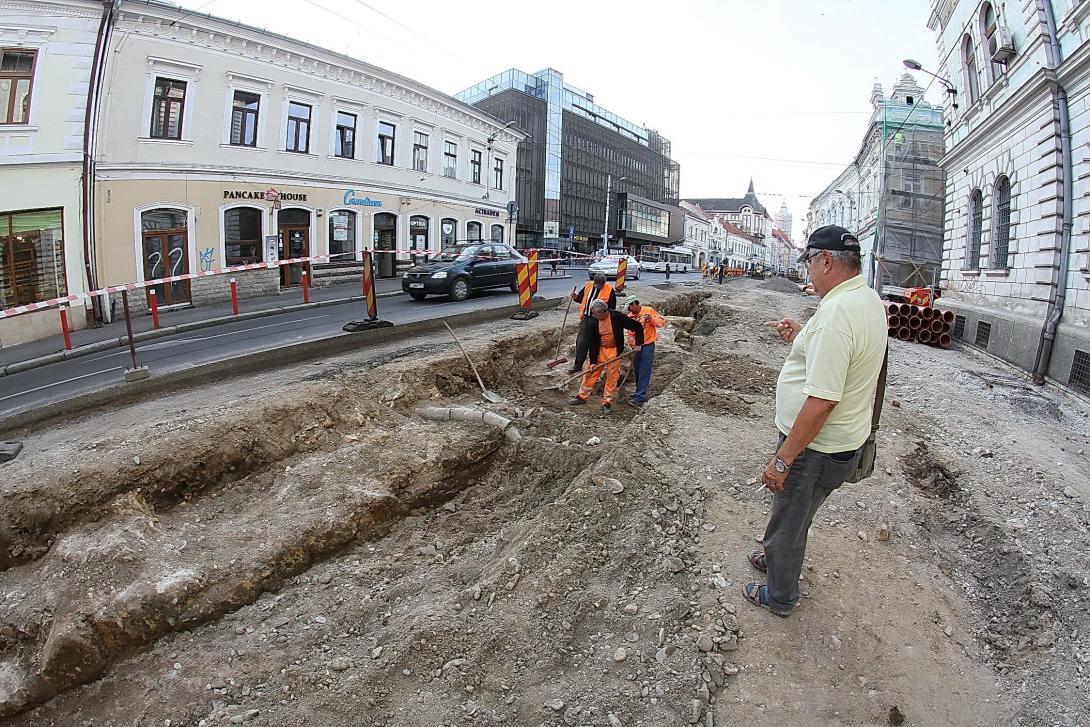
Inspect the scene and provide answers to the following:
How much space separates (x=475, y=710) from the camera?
105 inches

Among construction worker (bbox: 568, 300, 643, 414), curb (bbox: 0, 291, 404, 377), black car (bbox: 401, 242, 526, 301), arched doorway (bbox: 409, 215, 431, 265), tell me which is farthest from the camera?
arched doorway (bbox: 409, 215, 431, 265)

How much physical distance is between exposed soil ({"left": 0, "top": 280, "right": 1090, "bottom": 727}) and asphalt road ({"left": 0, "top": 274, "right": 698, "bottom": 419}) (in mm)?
2300

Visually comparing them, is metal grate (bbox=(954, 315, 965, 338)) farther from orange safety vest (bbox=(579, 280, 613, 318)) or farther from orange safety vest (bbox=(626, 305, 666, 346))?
orange safety vest (bbox=(579, 280, 613, 318))

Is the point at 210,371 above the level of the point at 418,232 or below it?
below

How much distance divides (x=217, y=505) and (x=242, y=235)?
15991 mm

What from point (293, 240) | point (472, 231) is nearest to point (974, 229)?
point (472, 231)

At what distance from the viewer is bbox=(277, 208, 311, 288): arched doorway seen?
19.3m

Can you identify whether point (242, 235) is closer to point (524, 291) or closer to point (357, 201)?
point (357, 201)

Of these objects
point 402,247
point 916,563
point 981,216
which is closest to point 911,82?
point 981,216

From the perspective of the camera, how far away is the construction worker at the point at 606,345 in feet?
23.7

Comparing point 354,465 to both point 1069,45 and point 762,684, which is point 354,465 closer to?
point 762,684

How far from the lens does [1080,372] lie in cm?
822

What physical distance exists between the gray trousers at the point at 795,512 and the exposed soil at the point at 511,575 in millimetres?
203

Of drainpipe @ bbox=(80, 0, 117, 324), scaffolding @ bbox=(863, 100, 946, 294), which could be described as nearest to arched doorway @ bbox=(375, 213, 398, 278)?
drainpipe @ bbox=(80, 0, 117, 324)
